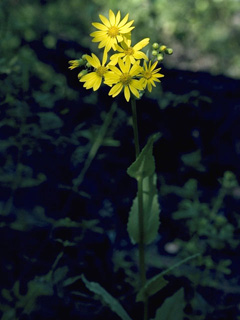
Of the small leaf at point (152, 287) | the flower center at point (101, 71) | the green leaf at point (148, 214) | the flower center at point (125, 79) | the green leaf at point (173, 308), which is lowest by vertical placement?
the green leaf at point (173, 308)

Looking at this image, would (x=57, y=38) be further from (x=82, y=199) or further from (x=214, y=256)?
(x=214, y=256)

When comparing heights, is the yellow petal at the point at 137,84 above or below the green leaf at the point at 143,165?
above

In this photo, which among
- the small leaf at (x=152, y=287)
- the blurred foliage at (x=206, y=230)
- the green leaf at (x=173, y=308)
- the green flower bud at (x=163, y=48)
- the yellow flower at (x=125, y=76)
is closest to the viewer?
the yellow flower at (x=125, y=76)

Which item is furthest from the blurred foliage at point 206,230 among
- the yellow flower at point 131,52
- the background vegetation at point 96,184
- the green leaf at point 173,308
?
the yellow flower at point 131,52

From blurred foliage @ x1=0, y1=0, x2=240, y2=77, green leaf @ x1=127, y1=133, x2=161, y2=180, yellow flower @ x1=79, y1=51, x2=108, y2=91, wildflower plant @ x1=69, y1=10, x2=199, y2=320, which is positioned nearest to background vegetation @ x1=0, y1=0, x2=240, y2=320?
blurred foliage @ x1=0, y1=0, x2=240, y2=77

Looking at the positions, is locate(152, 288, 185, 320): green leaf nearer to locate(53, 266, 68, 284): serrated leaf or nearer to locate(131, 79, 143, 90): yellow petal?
locate(53, 266, 68, 284): serrated leaf

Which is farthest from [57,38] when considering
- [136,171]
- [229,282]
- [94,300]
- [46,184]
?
[229,282]

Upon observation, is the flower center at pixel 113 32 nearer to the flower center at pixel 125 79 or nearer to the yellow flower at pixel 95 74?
the yellow flower at pixel 95 74
